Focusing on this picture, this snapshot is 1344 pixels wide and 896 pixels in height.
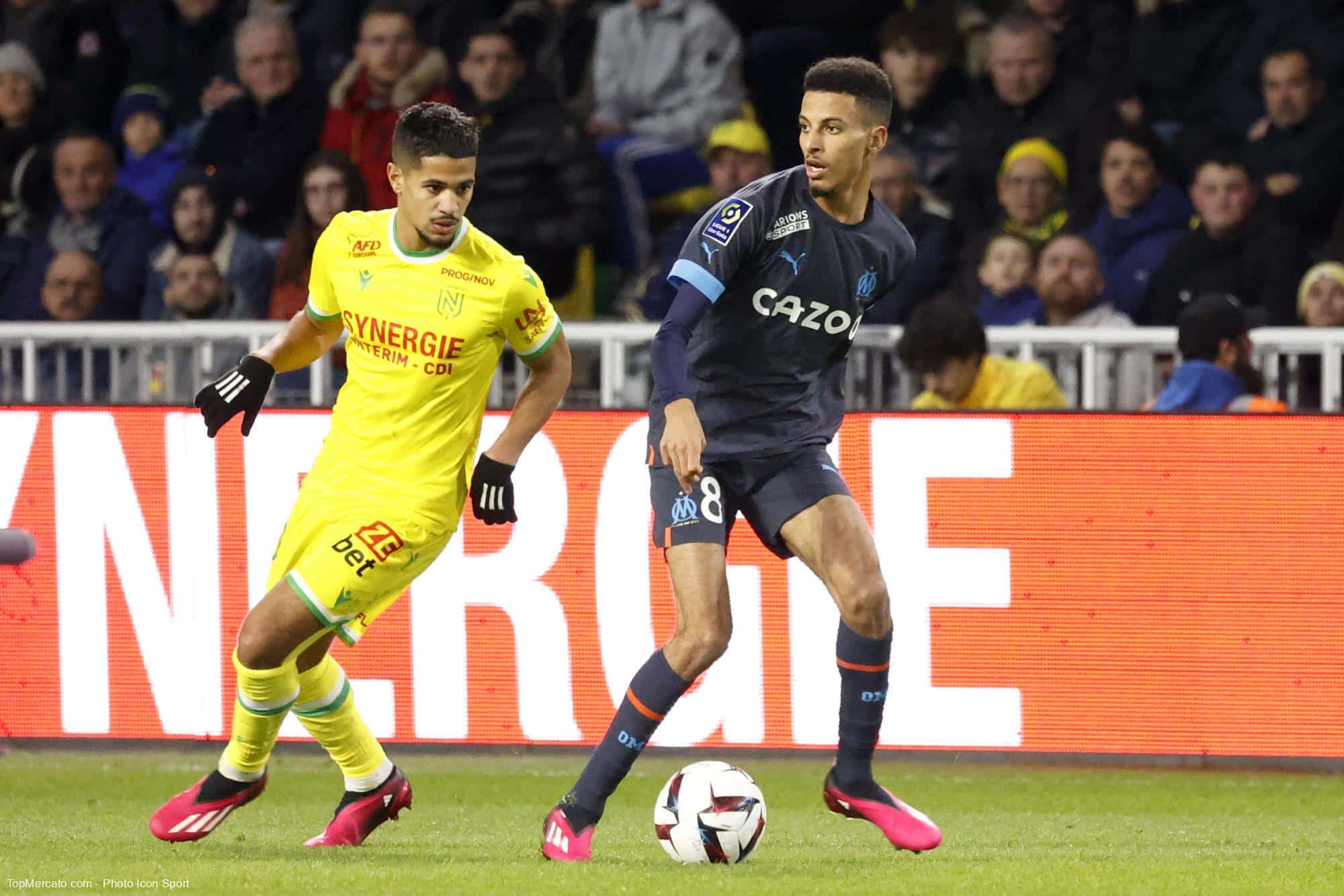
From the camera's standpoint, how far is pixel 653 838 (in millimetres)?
6438

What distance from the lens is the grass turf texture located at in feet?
17.3

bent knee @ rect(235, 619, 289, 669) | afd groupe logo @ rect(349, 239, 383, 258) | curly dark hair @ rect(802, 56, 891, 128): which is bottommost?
bent knee @ rect(235, 619, 289, 669)

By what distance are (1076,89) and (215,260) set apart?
4.40 meters

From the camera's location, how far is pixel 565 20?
11.9m

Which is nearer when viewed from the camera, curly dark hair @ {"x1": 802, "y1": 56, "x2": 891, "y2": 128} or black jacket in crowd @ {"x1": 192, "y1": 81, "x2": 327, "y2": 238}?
curly dark hair @ {"x1": 802, "y1": 56, "x2": 891, "y2": 128}

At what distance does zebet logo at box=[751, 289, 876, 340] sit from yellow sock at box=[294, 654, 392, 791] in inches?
61.0

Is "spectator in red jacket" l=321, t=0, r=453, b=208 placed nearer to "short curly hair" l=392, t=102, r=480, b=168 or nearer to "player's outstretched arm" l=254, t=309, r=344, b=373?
"player's outstretched arm" l=254, t=309, r=344, b=373

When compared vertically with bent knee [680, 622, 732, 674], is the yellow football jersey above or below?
above

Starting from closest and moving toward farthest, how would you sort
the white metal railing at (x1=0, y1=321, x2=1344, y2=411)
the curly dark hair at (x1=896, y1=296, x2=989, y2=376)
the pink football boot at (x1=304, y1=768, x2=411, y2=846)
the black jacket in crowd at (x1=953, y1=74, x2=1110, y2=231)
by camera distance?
the pink football boot at (x1=304, y1=768, x2=411, y2=846) → the curly dark hair at (x1=896, y1=296, x2=989, y2=376) → the white metal railing at (x1=0, y1=321, x2=1344, y2=411) → the black jacket in crowd at (x1=953, y1=74, x2=1110, y2=231)

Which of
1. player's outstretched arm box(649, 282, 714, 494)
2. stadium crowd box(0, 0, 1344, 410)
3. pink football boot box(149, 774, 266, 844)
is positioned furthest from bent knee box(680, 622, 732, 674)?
stadium crowd box(0, 0, 1344, 410)

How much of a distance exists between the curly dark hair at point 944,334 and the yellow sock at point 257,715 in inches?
135

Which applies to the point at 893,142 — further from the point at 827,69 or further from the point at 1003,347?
the point at 827,69

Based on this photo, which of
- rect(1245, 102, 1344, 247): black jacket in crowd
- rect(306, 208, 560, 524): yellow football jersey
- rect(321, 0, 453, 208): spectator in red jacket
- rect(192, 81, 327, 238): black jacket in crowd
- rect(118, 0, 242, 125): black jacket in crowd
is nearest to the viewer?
rect(306, 208, 560, 524): yellow football jersey

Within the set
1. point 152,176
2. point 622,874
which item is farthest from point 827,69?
point 152,176
